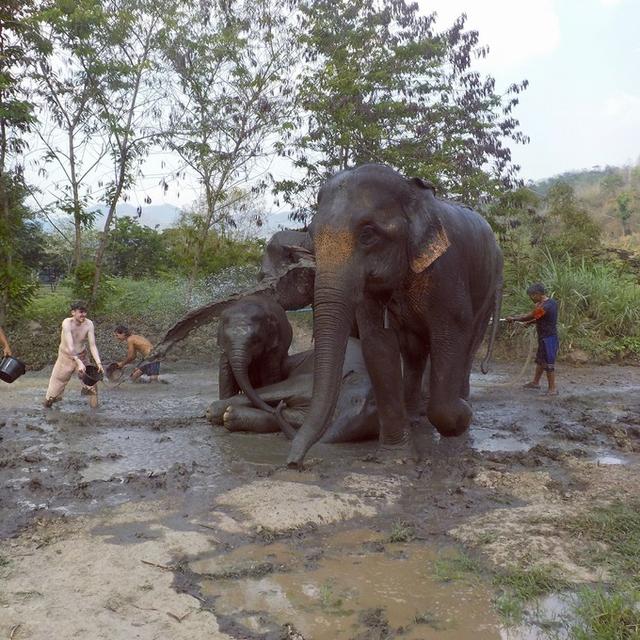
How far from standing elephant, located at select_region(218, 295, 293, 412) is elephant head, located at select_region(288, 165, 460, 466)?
71.7 inches

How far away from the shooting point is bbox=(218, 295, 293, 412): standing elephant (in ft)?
21.9

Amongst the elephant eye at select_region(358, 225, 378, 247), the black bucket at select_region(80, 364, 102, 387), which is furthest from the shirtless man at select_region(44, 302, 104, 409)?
the elephant eye at select_region(358, 225, 378, 247)

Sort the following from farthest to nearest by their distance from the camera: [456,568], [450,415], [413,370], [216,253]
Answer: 1. [216,253]
2. [413,370]
3. [450,415]
4. [456,568]

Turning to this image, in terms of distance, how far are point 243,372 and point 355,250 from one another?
2179mm

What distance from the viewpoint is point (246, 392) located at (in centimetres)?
665

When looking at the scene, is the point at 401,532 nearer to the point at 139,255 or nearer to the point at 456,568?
the point at 456,568

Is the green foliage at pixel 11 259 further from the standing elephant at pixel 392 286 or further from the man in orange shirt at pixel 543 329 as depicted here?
the standing elephant at pixel 392 286

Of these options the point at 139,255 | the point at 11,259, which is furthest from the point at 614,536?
the point at 139,255

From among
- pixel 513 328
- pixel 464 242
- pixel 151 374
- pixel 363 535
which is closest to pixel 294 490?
Answer: pixel 363 535

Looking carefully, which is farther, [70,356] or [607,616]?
[70,356]

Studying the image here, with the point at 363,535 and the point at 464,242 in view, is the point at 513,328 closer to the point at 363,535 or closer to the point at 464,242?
the point at 464,242

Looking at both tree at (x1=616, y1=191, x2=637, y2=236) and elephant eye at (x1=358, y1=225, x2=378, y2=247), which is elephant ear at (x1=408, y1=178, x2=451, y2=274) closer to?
elephant eye at (x1=358, y1=225, x2=378, y2=247)

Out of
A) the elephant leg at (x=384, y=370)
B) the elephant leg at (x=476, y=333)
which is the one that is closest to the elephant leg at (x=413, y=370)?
the elephant leg at (x=476, y=333)

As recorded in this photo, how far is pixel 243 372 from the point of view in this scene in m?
6.64
